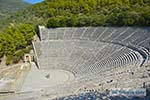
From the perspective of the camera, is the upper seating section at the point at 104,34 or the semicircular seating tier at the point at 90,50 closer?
the semicircular seating tier at the point at 90,50

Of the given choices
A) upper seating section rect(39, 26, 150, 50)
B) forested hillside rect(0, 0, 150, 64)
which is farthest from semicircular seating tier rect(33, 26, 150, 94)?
forested hillside rect(0, 0, 150, 64)

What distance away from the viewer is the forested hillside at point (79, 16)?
161 ft

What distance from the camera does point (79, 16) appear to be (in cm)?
5894

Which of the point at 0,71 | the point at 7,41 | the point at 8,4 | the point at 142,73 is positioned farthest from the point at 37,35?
the point at 8,4

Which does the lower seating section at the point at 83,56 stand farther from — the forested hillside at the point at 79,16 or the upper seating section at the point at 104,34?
the forested hillside at the point at 79,16

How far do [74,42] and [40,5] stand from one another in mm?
32178

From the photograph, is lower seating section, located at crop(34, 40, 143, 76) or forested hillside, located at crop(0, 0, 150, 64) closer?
lower seating section, located at crop(34, 40, 143, 76)

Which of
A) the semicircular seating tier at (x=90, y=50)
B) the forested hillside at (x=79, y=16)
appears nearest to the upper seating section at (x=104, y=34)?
the semicircular seating tier at (x=90, y=50)

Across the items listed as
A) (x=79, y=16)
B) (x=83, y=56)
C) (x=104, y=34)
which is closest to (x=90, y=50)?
(x=83, y=56)

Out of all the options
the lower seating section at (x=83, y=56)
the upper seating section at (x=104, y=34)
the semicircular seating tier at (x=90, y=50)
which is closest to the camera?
the semicircular seating tier at (x=90, y=50)

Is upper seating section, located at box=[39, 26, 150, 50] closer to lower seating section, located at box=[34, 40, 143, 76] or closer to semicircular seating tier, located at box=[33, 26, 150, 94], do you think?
semicircular seating tier, located at box=[33, 26, 150, 94]

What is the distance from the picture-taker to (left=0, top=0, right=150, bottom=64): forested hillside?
49.1 metres

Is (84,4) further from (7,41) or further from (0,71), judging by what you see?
(0,71)

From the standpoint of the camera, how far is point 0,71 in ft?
150
